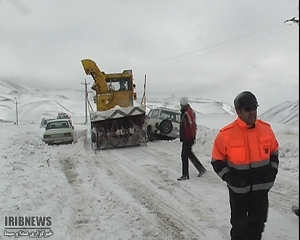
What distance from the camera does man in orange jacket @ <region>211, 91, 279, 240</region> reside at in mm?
3092

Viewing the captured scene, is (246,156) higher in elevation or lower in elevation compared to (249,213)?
higher

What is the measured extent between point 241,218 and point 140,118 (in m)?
11.0

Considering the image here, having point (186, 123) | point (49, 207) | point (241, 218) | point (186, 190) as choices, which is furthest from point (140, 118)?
point (241, 218)

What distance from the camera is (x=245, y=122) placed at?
3.10 meters

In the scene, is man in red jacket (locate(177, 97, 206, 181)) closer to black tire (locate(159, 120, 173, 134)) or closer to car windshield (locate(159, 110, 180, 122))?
black tire (locate(159, 120, 173, 134))

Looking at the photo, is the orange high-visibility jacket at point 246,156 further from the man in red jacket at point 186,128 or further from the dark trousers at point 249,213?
the man in red jacket at point 186,128

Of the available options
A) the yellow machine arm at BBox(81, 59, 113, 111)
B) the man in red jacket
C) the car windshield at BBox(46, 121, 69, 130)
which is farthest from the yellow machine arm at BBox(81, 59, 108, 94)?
the man in red jacket

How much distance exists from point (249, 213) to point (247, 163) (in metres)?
0.59

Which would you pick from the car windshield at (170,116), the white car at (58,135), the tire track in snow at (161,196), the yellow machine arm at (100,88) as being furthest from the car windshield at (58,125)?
the tire track in snow at (161,196)

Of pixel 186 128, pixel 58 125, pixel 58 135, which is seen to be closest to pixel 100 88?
pixel 58 135

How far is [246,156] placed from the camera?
3.09 meters

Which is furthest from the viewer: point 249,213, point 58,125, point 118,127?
point 58,125

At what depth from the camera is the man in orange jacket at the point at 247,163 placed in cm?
309

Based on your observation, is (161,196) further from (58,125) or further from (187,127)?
(58,125)
